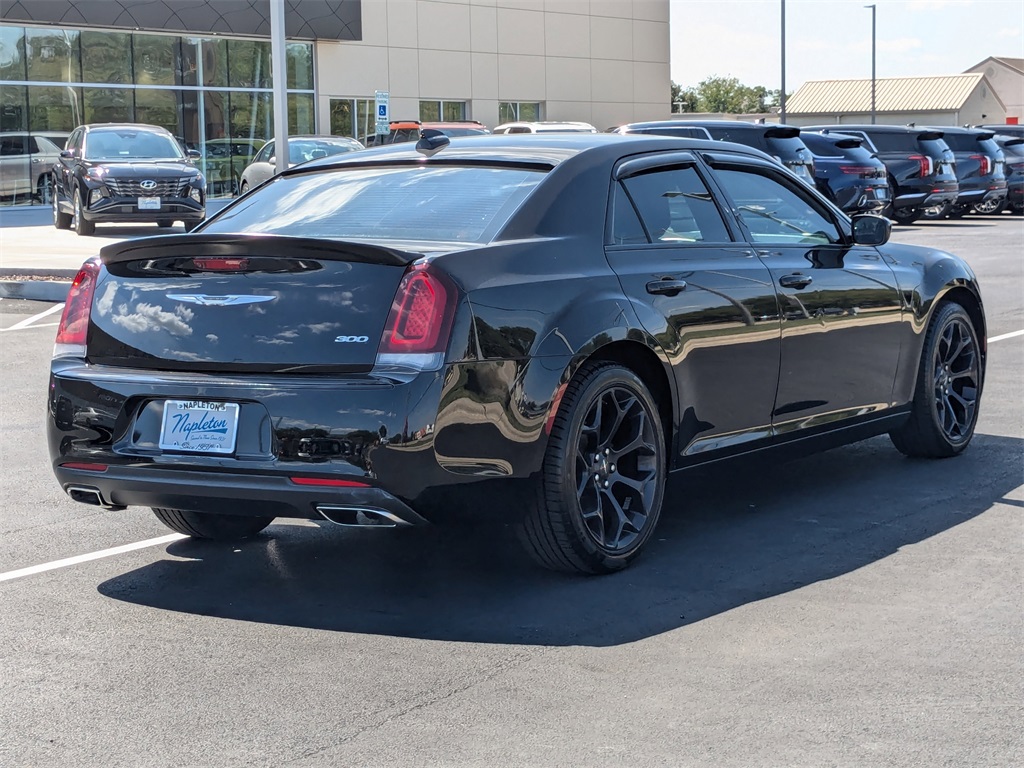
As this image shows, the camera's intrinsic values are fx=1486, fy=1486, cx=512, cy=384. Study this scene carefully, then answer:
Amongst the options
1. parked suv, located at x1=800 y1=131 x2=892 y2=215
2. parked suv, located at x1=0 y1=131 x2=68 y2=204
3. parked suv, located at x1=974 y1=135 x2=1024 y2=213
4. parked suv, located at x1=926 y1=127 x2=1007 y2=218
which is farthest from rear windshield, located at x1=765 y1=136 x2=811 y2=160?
parked suv, located at x1=0 y1=131 x2=68 y2=204

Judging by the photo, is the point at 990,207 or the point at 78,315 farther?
the point at 990,207

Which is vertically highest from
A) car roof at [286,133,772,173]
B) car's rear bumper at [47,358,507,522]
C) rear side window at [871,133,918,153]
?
rear side window at [871,133,918,153]

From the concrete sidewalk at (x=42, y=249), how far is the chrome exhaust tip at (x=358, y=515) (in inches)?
190

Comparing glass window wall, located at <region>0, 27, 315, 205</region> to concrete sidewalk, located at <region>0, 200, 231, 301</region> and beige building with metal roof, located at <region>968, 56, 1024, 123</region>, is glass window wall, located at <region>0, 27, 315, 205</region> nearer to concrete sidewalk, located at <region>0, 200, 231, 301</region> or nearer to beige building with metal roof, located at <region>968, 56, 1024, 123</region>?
concrete sidewalk, located at <region>0, 200, 231, 301</region>

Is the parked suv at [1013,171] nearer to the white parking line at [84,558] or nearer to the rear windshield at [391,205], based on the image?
the rear windshield at [391,205]

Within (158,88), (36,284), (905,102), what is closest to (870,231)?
(36,284)

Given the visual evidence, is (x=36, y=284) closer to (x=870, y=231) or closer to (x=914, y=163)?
(x=870, y=231)

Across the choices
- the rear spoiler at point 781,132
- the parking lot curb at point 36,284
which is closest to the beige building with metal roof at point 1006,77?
the rear spoiler at point 781,132

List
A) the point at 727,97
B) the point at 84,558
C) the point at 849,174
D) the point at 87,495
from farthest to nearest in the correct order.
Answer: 1. the point at 727,97
2. the point at 849,174
3. the point at 84,558
4. the point at 87,495

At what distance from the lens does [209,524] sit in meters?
5.94

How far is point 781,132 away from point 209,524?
635 inches

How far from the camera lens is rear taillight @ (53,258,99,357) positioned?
531cm

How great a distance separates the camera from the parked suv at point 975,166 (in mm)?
32875

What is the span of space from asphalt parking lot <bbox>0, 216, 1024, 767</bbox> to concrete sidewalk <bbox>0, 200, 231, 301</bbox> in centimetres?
424
